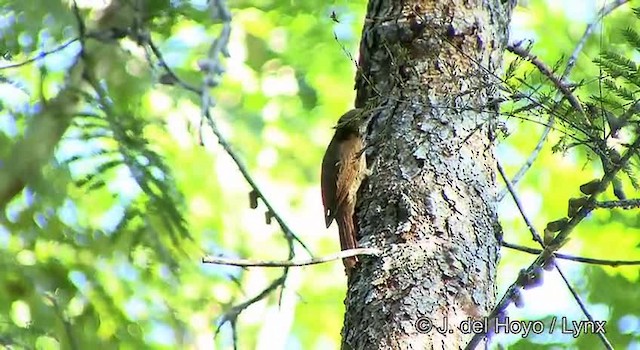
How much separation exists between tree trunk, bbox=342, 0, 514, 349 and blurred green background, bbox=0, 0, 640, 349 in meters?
0.22

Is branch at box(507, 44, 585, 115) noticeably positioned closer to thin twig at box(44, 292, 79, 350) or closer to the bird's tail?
the bird's tail

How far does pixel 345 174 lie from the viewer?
7.82ft

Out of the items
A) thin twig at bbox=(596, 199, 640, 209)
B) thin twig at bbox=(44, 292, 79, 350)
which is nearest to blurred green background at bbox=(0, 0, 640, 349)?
thin twig at bbox=(44, 292, 79, 350)

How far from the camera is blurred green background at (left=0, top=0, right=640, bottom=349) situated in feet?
9.23

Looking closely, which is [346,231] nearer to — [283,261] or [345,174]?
[345,174]

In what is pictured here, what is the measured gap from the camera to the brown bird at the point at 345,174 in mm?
2338

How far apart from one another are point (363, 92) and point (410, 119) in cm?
29

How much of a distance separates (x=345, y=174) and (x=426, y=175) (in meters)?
0.27

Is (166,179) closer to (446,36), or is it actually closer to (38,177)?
(38,177)

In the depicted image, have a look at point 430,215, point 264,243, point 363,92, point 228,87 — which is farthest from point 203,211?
point 430,215

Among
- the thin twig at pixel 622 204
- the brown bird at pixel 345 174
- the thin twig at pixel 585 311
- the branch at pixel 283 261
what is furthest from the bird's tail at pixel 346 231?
the thin twig at pixel 622 204

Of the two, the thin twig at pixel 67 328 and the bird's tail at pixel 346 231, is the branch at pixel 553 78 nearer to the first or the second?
the bird's tail at pixel 346 231

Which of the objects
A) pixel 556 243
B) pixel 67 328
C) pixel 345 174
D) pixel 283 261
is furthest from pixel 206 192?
pixel 556 243

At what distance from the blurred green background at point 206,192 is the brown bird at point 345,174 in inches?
11.3
